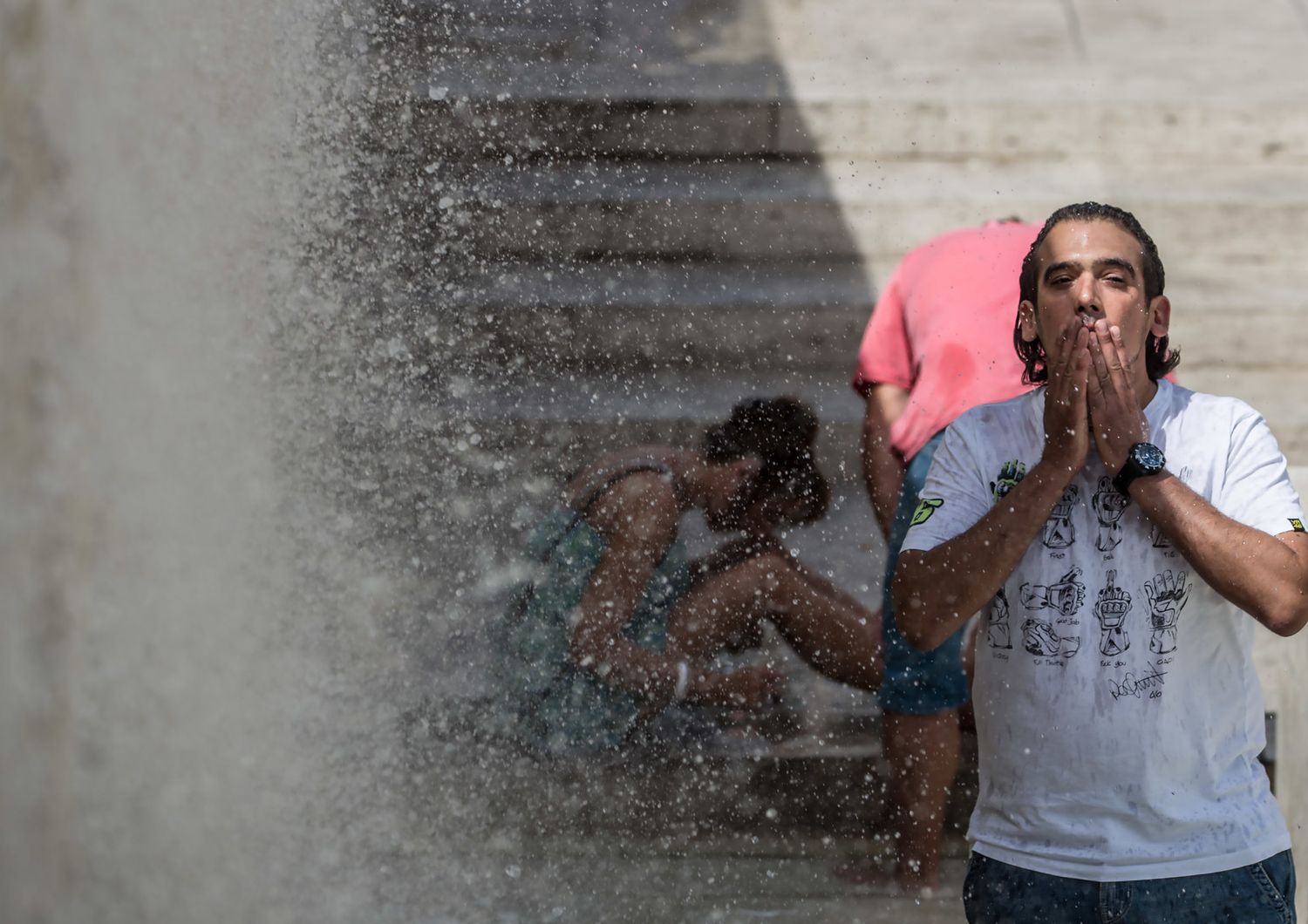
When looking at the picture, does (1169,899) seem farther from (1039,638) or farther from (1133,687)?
(1039,638)

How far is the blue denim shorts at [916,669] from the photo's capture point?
10.8 feet

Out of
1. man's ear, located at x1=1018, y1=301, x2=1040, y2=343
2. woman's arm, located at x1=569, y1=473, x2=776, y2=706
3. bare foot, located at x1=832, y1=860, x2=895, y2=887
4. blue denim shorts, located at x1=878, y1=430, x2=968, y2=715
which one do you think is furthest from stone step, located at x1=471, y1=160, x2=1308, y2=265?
man's ear, located at x1=1018, y1=301, x2=1040, y2=343

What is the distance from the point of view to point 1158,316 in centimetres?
233

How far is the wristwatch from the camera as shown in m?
2.15

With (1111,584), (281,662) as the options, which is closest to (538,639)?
(281,662)

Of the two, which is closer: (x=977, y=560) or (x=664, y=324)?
(x=977, y=560)

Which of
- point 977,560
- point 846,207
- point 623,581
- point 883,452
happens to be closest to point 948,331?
point 883,452

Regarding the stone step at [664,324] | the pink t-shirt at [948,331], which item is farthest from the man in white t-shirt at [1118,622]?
the stone step at [664,324]

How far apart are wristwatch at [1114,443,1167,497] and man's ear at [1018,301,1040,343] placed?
11.7 inches

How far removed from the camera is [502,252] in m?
5.39

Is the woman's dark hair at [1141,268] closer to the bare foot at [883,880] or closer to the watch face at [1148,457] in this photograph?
the watch face at [1148,457]

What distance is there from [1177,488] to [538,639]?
1.89 metres

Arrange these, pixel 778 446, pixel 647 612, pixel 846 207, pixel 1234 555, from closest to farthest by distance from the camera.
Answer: pixel 1234 555, pixel 647 612, pixel 778 446, pixel 846 207

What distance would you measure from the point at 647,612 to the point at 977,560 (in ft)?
5.37
